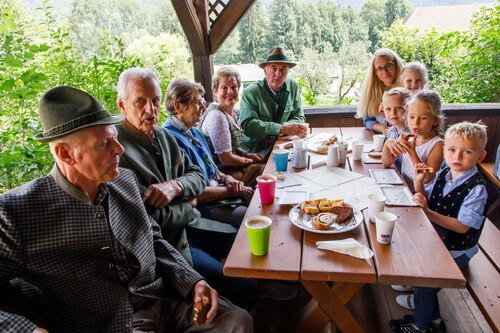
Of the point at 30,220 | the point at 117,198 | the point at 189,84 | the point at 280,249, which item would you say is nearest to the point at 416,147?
the point at 280,249

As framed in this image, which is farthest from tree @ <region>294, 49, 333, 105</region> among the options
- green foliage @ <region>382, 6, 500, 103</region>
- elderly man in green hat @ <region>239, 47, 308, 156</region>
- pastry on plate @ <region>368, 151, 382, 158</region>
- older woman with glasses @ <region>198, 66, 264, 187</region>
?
pastry on plate @ <region>368, 151, 382, 158</region>

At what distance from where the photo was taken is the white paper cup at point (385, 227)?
119cm

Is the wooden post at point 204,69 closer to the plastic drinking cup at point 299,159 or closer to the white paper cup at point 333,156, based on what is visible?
the plastic drinking cup at point 299,159

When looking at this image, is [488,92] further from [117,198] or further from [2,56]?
[2,56]

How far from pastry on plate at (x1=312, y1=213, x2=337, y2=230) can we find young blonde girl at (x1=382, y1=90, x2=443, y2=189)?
34.0 inches

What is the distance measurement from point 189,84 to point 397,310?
184 centimetres

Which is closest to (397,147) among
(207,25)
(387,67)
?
(387,67)

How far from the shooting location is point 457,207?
1645 millimetres

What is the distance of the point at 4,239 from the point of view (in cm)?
101

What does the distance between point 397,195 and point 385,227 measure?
1.64 ft

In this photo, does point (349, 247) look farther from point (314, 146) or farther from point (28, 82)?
point (28, 82)

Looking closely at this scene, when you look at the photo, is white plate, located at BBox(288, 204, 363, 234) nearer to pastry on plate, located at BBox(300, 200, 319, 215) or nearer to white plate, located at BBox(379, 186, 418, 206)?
pastry on plate, located at BBox(300, 200, 319, 215)

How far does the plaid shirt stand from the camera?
1.06 metres

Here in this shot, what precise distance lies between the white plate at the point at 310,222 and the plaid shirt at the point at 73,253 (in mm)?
523
